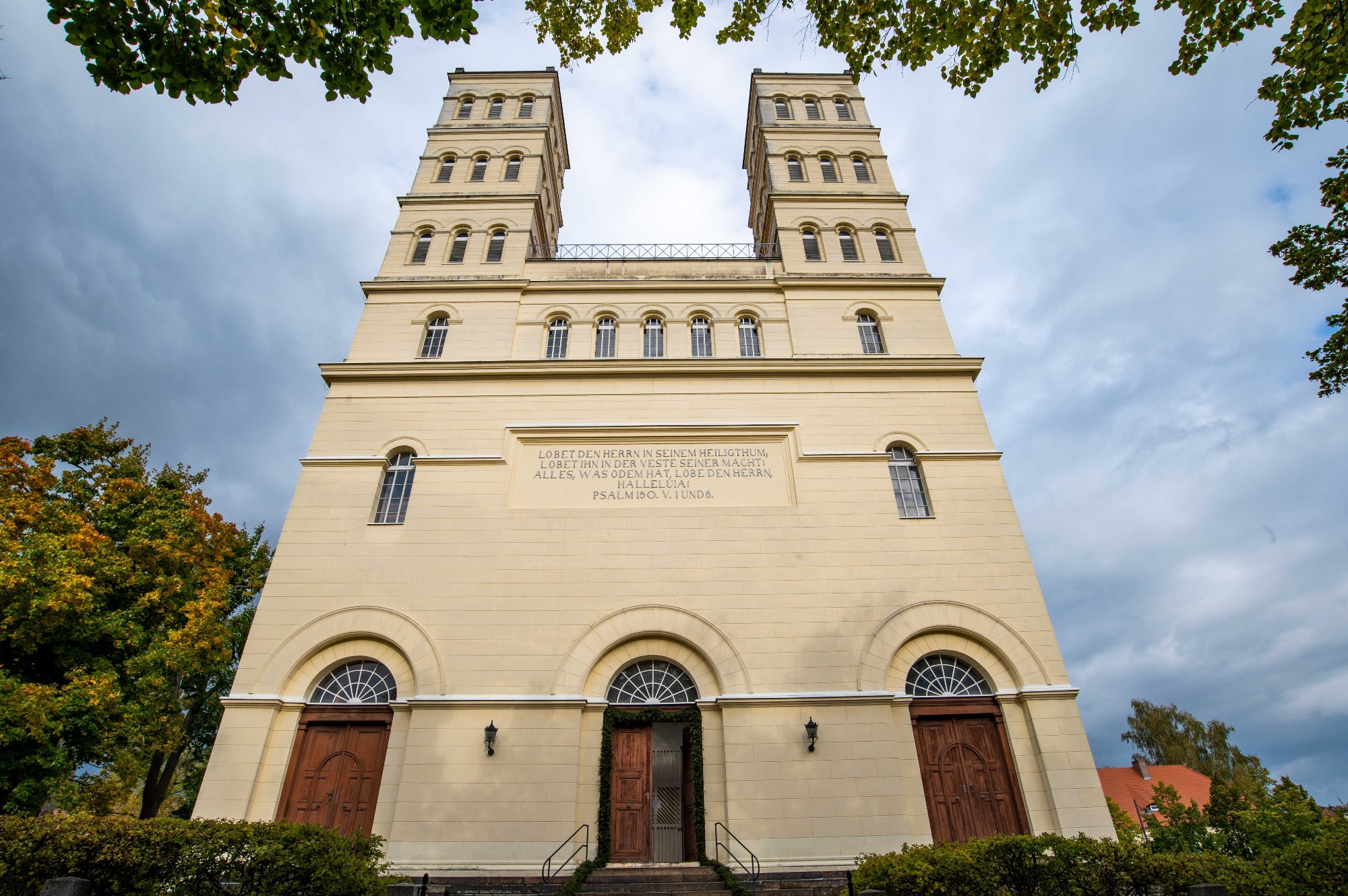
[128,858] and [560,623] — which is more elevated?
[560,623]

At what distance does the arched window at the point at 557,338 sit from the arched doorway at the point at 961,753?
12230 millimetres

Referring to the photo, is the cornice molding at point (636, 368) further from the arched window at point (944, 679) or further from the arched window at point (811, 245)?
the arched window at point (944, 679)

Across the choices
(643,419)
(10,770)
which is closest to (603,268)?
(643,419)

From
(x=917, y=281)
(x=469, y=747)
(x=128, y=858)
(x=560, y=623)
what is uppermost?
(x=917, y=281)

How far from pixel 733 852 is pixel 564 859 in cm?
319

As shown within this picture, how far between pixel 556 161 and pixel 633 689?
2179 cm

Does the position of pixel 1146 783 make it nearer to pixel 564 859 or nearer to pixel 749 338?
pixel 749 338

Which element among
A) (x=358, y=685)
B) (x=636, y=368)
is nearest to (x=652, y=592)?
(x=636, y=368)

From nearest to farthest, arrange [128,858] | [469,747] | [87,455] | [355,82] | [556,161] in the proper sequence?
[355,82] < [128,858] < [469,747] < [87,455] < [556,161]

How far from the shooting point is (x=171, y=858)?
319 inches

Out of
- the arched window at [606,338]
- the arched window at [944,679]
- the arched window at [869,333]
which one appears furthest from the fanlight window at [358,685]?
the arched window at [869,333]

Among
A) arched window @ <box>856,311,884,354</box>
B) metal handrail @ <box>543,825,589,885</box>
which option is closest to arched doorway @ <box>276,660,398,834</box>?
metal handrail @ <box>543,825,589,885</box>

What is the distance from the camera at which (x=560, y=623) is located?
1395 cm

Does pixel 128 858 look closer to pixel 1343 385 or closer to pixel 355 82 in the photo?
pixel 355 82
